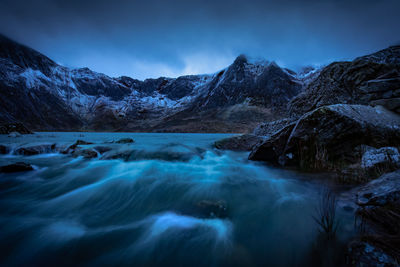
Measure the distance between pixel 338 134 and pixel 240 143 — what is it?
604 cm

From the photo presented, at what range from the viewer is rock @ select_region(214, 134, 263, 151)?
10469 mm

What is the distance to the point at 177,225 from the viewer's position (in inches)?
106

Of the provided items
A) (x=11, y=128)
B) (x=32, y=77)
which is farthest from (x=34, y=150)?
(x=32, y=77)

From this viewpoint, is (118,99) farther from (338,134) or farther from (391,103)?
(391,103)

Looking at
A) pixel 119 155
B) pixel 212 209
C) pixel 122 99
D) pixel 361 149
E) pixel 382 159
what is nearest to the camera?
pixel 212 209

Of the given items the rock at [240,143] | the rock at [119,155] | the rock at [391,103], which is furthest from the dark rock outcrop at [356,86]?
the rock at [119,155]

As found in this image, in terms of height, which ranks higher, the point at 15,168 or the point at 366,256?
the point at 366,256

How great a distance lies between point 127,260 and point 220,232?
1287 mm

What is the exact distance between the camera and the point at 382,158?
3.60 m

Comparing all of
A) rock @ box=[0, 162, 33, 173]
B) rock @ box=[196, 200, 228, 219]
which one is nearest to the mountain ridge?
rock @ box=[0, 162, 33, 173]

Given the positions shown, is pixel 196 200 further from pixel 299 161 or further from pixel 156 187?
pixel 299 161

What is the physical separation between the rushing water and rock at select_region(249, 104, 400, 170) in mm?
1002

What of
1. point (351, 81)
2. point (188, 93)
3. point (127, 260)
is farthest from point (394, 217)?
point (188, 93)

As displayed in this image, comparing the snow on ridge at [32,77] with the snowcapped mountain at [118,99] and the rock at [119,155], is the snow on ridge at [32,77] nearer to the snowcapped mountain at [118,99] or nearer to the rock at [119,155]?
the snowcapped mountain at [118,99]
